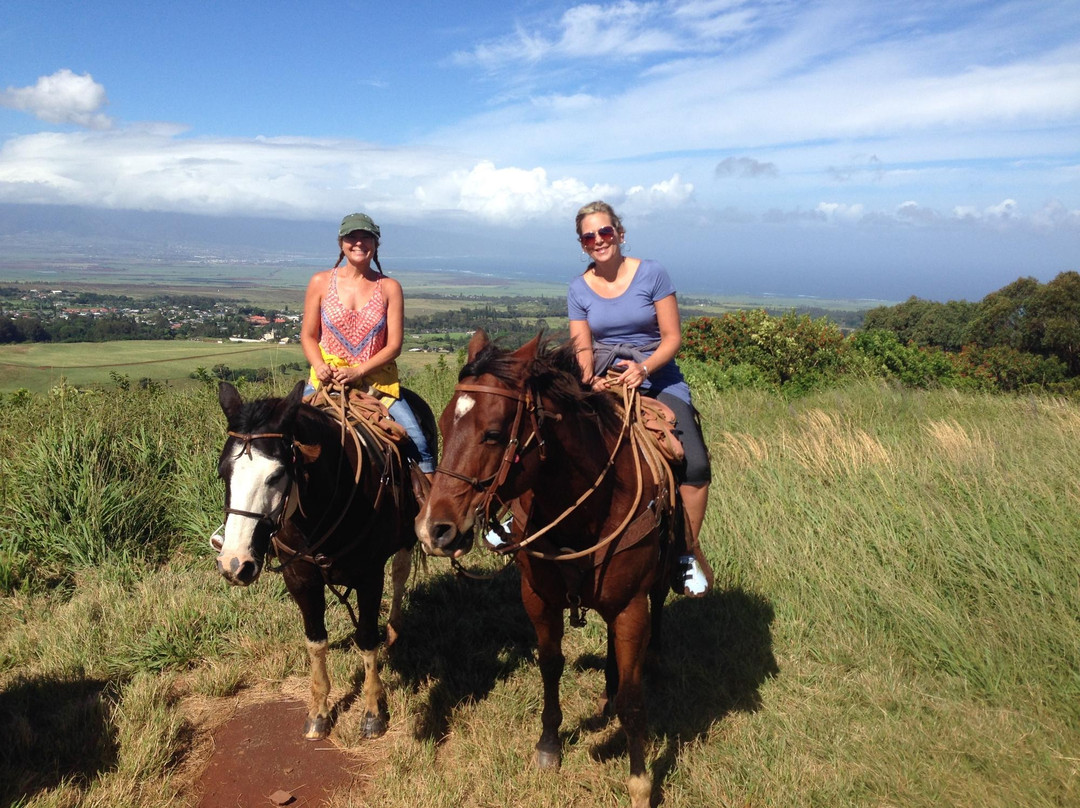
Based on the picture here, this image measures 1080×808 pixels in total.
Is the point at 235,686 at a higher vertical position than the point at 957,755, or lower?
lower

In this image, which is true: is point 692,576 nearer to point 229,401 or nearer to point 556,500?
point 556,500

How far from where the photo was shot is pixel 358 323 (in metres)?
4.35

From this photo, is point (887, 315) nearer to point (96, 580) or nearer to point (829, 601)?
point (829, 601)

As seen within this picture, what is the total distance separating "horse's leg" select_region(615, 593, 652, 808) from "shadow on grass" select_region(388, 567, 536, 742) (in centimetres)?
131

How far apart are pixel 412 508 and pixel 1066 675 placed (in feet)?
13.1

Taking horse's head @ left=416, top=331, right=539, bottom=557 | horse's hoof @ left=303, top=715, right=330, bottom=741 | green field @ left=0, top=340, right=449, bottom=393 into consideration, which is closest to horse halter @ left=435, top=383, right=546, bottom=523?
horse's head @ left=416, top=331, right=539, bottom=557

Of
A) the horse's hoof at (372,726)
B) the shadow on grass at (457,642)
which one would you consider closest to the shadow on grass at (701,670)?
the shadow on grass at (457,642)

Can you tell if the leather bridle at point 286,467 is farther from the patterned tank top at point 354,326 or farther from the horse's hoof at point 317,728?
the horse's hoof at point 317,728

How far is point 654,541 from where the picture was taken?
10.2 ft

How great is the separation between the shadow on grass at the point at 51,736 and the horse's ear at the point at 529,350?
3.28 m

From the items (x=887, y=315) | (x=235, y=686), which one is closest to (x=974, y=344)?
(x=887, y=315)

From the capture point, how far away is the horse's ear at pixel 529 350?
2549mm

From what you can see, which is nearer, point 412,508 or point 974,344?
point 412,508

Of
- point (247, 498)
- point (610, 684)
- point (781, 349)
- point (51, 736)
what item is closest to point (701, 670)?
point (610, 684)
